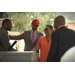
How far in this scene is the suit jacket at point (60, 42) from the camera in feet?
4.70

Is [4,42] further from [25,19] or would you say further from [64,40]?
[25,19]

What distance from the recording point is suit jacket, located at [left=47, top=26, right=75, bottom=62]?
4.70 ft

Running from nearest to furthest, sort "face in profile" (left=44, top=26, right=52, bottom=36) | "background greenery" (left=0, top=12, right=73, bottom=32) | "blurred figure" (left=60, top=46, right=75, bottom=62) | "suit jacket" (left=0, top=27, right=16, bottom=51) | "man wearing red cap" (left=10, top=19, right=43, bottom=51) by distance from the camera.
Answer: "blurred figure" (left=60, top=46, right=75, bottom=62), "suit jacket" (left=0, top=27, right=16, bottom=51), "face in profile" (left=44, top=26, right=52, bottom=36), "man wearing red cap" (left=10, top=19, right=43, bottom=51), "background greenery" (left=0, top=12, right=73, bottom=32)

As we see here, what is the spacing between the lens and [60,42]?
1452 millimetres

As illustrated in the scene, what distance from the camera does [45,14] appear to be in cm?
1520

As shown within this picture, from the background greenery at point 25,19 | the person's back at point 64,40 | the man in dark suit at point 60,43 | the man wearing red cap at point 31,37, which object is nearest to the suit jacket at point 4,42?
the man in dark suit at point 60,43

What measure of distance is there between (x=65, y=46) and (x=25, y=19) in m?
12.9

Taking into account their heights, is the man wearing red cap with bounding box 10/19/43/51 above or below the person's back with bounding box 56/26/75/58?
below

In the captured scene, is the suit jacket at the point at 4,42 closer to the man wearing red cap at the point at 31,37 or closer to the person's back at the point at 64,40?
the person's back at the point at 64,40

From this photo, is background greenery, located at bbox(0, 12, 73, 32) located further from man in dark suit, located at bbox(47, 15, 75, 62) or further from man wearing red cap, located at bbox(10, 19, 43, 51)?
man in dark suit, located at bbox(47, 15, 75, 62)

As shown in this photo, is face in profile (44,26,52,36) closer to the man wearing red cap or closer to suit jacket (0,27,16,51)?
the man wearing red cap

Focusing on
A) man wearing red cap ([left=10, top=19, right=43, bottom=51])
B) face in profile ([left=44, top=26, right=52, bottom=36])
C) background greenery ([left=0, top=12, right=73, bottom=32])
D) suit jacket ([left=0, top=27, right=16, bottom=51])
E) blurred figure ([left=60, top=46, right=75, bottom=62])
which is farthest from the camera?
background greenery ([left=0, top=12, right=73, bottom=32])

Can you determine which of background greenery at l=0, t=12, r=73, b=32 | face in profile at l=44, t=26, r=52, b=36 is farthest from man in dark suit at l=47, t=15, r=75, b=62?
background greenery at l=0, t=12, r=73, b=32

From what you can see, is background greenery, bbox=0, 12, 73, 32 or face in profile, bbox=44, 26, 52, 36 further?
background greenery, bbox=0, 12, 73, 32
